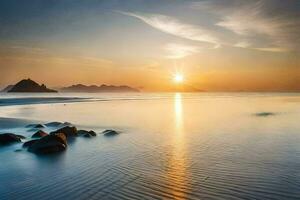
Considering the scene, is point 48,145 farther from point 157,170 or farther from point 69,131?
point 157,170

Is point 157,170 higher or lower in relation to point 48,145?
lower

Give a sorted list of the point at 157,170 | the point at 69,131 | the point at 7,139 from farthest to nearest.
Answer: the point at 69,131, the point at 7,139, the point at 157,170

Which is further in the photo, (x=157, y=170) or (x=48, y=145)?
(x=48, y=145)

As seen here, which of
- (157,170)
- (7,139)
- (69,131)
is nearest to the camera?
(157,170)

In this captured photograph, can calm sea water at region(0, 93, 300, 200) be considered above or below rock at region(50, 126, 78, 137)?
below

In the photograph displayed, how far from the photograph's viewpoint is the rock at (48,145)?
60.3ft

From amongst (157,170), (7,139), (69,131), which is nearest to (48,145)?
(7,139)

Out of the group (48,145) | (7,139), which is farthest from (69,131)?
(48,145)

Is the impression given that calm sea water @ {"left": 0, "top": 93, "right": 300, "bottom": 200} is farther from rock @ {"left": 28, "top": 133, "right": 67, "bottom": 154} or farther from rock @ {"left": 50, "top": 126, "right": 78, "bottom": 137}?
rock @ {"left": 50, "top": 126, "right": 78, "bottom": 137}

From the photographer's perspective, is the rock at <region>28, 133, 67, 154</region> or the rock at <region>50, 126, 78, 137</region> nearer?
the rock at <region>28, 133, 67, 154</region>

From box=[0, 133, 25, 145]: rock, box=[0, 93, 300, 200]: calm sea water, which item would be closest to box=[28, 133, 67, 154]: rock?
box=[0, 93, 300, 200]: calm sea water

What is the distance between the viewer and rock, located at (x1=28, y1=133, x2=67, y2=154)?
18.4 m

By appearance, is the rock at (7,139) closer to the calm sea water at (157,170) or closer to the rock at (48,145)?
the calm sea water at (157,170)

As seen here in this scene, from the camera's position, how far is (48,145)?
18.7 meters
